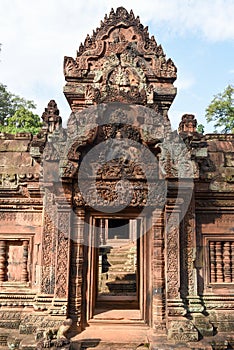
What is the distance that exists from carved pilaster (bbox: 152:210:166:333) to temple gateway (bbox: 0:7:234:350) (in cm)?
2

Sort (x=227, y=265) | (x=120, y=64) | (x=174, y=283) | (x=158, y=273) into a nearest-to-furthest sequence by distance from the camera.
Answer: (x=174, y=283) < (x=158, y=273) < (x=227, y=265) < (x=120, y=64)

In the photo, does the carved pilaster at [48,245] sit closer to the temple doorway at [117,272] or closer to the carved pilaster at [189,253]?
the temple doorway at [117,272]

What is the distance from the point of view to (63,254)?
663cm

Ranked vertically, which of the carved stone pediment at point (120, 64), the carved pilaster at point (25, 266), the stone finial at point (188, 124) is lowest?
the carved pilaster at point (25, 266)

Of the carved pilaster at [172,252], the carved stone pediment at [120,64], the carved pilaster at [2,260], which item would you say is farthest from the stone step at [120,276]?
the carved stone pediment at [120,64]

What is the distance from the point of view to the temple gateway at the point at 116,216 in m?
6.48

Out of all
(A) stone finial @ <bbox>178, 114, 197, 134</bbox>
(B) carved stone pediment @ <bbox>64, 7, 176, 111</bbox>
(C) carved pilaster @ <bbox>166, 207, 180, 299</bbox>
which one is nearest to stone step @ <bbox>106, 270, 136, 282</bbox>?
(C) carved pilaster @ <bbox>166, 207, 180, 299</bbox>

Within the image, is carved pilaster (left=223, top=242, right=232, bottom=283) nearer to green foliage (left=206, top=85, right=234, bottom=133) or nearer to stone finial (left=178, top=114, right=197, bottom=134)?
stone finial (left=178, top=114, right=197, bottom=134)

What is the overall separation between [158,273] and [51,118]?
12.6 ft

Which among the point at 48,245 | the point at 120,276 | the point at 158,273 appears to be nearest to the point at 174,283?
the point at 158,273

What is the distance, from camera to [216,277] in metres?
7.34

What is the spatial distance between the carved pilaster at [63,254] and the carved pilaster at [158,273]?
1.70 metres

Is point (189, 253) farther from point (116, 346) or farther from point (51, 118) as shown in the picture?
point (51, 118)

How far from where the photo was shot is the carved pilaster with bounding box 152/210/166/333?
6.56 m
